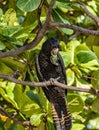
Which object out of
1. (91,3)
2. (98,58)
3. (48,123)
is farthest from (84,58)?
(91,3)

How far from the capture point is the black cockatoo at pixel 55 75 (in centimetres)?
91

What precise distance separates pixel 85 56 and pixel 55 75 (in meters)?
0.24

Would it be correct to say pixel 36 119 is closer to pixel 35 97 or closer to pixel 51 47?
pixel 35 97

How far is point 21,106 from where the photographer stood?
115 cm

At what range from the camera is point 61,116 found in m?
0.92

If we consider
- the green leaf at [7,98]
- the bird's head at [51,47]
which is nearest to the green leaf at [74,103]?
the green leaf at [7,98]

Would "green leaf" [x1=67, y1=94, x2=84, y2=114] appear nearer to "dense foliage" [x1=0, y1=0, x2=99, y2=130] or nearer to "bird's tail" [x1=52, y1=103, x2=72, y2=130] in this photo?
"dense foliage" [x1=0, y1=0, x2=99, y2=130]

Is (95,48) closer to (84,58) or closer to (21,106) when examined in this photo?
(84,58)

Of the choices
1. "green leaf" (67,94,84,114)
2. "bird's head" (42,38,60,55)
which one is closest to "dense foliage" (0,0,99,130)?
"green leaf" (67,94,84,114)

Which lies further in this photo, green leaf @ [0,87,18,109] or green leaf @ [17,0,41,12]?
green leaf @ [0,87,18,109]

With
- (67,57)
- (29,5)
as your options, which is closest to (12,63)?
(67,57)

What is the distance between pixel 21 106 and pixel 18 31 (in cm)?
23

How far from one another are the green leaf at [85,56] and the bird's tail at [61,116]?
24 cm

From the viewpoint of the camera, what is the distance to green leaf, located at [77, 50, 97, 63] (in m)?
1.13
